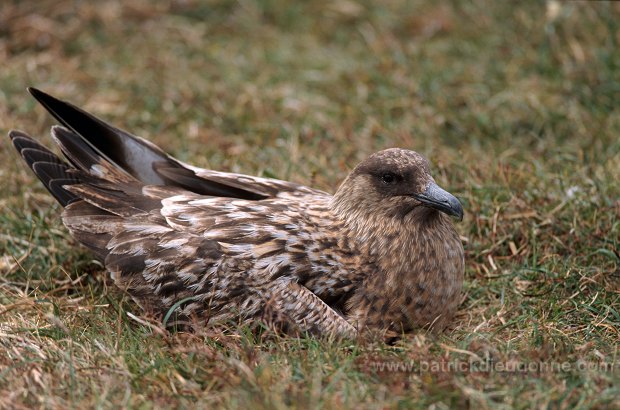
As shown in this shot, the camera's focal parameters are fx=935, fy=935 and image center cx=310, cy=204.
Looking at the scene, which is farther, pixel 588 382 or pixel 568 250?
pixel 568 250

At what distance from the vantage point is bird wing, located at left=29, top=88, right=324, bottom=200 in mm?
4871

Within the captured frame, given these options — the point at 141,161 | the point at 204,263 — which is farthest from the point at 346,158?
the point at 204,263

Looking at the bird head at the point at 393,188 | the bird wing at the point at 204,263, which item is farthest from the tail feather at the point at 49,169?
the bird head at the point at 393,188

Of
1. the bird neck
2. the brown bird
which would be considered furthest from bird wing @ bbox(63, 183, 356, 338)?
the bird neck

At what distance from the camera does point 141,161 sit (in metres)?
5.06

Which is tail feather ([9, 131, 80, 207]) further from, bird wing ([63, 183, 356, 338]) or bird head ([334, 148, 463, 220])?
bird head ([334, 148, 463, 220])

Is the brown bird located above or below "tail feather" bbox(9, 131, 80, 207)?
below

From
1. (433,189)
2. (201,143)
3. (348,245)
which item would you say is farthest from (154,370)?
(201,143)

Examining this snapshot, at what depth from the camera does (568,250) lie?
4.89m

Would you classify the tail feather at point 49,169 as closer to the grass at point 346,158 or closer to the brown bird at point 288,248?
the brown bird at point 288,248

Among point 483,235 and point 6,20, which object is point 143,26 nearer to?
point 6,20

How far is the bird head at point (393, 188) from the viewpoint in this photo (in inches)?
174

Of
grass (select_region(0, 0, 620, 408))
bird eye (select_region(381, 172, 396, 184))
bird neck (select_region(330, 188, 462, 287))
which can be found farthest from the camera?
bird eye (select_region(381, 172, 396, 184))

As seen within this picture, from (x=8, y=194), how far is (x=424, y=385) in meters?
3.17
